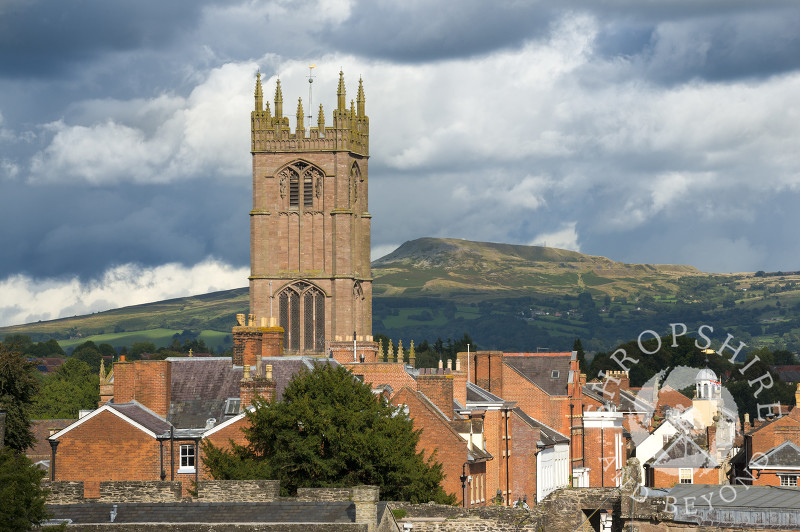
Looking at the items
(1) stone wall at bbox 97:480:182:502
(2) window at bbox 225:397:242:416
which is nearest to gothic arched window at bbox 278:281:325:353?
(2) window at bbox 225:397:242:416

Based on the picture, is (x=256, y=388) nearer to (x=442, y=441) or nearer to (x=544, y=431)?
(x=442, y=441)

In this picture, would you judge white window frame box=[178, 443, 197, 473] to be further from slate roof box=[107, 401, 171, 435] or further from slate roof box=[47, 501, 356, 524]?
slate roof box=[47, 501, 356, 524]

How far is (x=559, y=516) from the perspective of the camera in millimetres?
48531

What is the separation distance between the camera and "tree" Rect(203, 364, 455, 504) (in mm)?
58531

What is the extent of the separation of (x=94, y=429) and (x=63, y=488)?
20214mm

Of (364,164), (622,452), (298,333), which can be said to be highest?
(364,164)

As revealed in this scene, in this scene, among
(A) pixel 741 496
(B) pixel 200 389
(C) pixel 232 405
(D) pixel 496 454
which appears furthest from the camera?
(D) pixel 496 454

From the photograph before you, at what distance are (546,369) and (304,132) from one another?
44.1m

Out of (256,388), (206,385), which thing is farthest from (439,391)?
(206,385)

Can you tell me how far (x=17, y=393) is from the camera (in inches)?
2857

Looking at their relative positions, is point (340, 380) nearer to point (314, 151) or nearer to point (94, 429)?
point (94, 429)

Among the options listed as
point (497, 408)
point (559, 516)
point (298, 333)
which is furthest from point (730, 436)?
point (559, 516)

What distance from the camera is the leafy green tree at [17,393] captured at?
2714 inches

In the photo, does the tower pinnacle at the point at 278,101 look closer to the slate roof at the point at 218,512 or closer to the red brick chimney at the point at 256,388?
the red brick chimney at the point at 256,388
